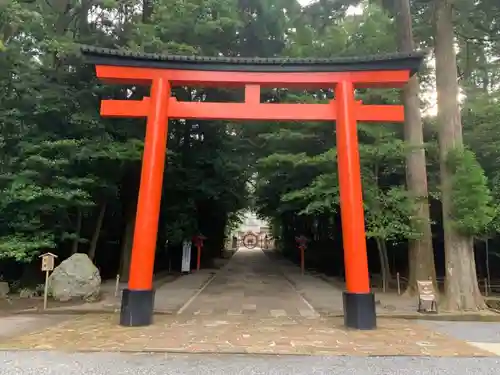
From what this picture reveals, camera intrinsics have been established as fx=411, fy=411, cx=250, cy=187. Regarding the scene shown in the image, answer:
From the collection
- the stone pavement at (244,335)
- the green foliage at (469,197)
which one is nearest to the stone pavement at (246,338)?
the stone pavement at (244,335)

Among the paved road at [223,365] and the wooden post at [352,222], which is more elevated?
the wooden post at [352,222]

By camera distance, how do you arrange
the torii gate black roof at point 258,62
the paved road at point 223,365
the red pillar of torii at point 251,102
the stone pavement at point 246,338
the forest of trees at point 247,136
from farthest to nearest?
the forest of trees at point 247,136 < the torii gate black roof at point 258,62 < the red pillar of torii at point 251,102 < the stone pavement at point 246,338 < the paved road at point 223,365

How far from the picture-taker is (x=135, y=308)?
851 centimetres

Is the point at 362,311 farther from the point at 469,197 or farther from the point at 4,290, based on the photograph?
the point at 4,290

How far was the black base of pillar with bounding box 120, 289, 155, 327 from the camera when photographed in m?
8.50

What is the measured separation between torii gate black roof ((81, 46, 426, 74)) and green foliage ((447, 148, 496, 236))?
3232 millimetres

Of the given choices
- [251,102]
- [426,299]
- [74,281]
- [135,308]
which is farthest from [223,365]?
[74,281]

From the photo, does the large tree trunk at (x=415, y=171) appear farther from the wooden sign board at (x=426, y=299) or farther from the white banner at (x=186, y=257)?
→ the white banner at (x=186, y=257)

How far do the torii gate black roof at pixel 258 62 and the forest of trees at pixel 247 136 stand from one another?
3381 mm

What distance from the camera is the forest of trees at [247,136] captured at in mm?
11984

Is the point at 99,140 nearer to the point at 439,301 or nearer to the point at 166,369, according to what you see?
the point at 166,369

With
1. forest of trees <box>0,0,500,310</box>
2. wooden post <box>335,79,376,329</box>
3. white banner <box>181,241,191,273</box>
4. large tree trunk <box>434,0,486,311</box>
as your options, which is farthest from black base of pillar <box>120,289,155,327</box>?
white banner <box>181,241,191,273</box>

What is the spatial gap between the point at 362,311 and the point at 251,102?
16.9 ft

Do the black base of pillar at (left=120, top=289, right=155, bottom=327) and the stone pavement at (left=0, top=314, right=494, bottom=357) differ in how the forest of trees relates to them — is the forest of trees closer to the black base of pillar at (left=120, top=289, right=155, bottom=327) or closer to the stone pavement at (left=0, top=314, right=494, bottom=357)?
the stone pavement at (left=0, top=314, right=494, bottom=357)
